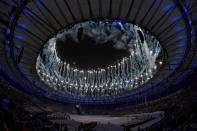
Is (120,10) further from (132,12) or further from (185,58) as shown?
(185,58)

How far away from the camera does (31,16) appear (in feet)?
57.6

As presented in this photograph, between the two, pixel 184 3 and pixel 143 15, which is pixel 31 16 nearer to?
pixel 143 15

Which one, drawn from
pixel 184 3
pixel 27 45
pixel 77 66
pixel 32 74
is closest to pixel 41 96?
pixel 77 66

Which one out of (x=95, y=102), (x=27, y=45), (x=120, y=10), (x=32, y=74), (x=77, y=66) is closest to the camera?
(x=120, y=10)

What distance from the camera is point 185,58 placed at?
21.2m

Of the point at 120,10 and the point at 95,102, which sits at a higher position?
the point at 120,10

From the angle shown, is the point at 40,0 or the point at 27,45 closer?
the point at 40,0

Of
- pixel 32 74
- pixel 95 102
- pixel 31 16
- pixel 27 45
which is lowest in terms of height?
pixel 95 102

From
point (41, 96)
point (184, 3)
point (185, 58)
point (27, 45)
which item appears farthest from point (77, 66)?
point (184, 3)

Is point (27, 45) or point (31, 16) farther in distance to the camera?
point (27, 45)

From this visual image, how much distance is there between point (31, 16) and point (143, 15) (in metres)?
7.39

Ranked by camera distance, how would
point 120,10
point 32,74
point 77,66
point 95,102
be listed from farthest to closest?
point 95,102 → point 77,66 → point 32,74 → point 120,10

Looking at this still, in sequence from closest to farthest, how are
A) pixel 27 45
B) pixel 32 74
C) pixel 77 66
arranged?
pixel 27 45
pixel 32 74
pixel 77 66

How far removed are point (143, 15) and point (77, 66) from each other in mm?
14893
